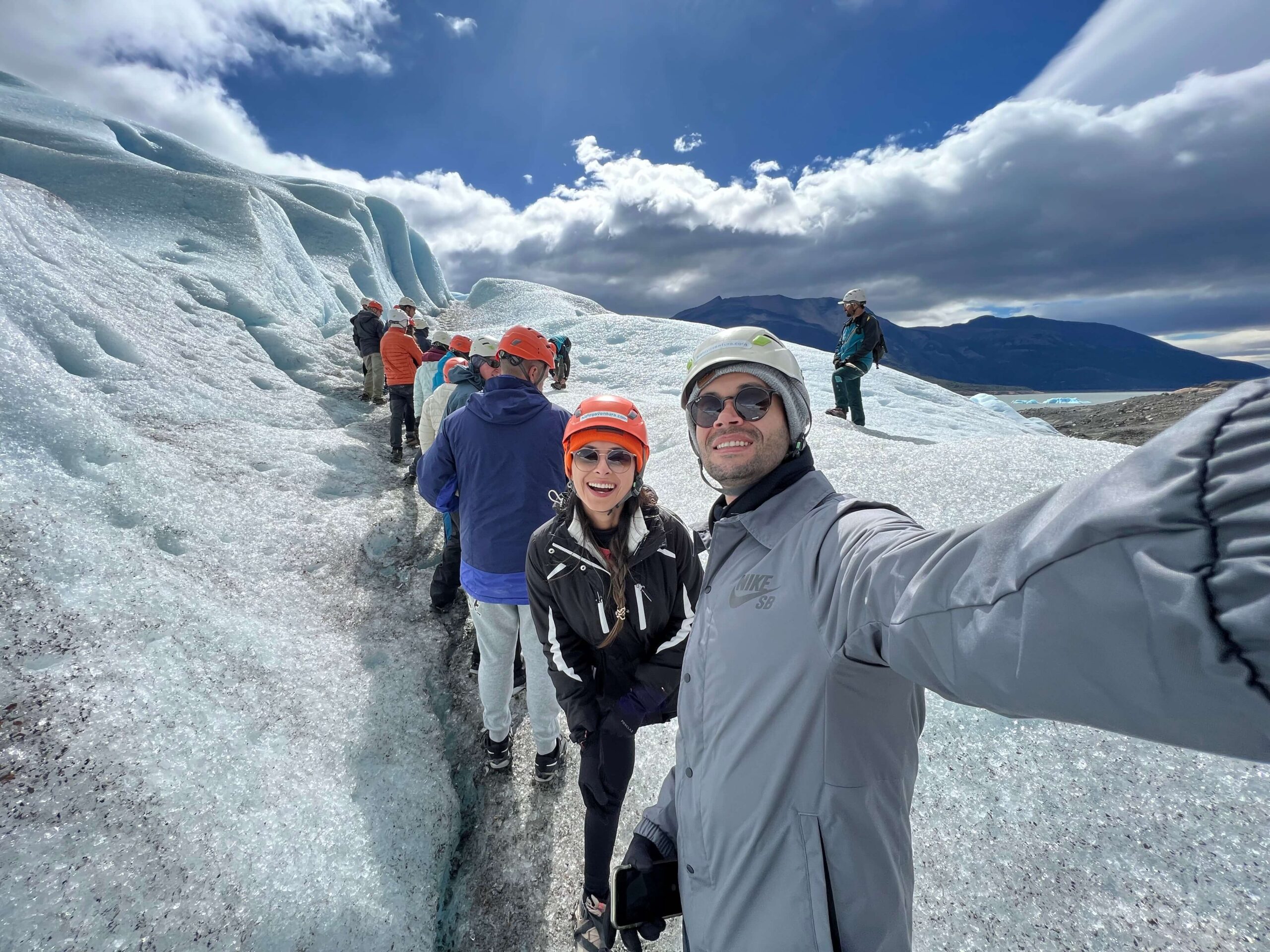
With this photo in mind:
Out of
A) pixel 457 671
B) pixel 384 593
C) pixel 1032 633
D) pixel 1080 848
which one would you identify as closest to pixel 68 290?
pixel 384 593

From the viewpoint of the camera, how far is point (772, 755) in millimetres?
1171

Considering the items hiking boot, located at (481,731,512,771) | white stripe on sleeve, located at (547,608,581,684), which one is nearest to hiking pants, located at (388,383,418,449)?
hiking boot, located at (481,731,512,771)

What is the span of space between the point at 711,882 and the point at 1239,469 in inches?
58.5

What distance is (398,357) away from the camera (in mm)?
7168

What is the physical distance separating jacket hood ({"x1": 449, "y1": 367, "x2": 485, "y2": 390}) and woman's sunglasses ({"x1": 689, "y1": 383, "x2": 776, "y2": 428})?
3.21 metres

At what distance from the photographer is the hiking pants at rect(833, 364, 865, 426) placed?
7.56m

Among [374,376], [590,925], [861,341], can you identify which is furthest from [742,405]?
[374,376]

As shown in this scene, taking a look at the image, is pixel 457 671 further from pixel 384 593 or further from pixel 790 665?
pixel 790 665

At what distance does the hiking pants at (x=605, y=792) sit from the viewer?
7.29 feet

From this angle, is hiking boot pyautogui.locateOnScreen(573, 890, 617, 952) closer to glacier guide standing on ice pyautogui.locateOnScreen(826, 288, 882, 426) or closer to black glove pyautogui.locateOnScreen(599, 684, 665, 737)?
black glove pyautogui.locateOnScreen(599, 684, 665, 737)

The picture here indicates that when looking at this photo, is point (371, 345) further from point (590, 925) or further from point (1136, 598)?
point (1136, 598)

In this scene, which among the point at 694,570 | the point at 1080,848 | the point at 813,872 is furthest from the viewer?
the point at 694,570

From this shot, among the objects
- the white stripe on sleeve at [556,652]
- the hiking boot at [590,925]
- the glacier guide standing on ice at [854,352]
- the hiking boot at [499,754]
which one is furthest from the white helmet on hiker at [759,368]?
the glacier guide standing on ice at [854,352]

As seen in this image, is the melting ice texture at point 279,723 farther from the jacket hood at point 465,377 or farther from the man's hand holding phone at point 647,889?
the jacket hood at point 465,377
